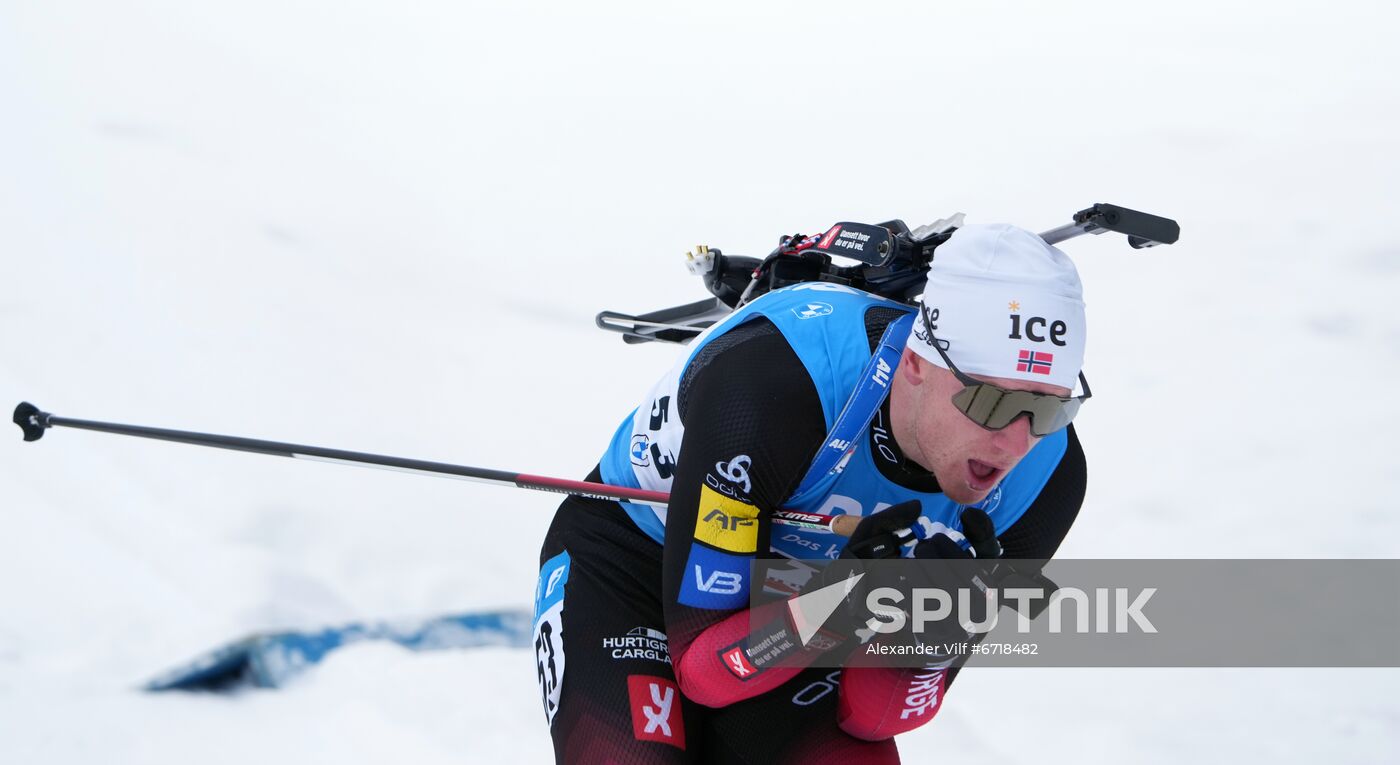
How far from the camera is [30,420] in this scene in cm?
280

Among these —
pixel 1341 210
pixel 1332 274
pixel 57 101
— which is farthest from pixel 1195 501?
pixel 57 101

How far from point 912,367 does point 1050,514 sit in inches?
17.8

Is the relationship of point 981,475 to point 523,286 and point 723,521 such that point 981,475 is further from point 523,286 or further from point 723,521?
point 523,286

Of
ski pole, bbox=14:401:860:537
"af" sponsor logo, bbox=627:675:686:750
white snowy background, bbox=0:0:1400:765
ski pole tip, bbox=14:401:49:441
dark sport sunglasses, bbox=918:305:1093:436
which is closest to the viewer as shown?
dark sport sunglasses, bbox=918:305:1093:436

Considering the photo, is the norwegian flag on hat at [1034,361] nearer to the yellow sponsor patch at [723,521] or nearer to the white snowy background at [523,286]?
the yellow sponsor patch at [723,521]

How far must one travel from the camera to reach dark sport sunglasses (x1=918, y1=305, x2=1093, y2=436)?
6.76 ft

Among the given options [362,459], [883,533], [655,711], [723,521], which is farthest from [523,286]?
[883,533]

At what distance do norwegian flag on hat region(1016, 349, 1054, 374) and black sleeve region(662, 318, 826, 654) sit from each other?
1.08 ft

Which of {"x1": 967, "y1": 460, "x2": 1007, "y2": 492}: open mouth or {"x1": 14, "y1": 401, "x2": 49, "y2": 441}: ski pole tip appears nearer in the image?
{"x1": 967, "y1": 460, "x2": 1007, "y2": 492}: open mouth

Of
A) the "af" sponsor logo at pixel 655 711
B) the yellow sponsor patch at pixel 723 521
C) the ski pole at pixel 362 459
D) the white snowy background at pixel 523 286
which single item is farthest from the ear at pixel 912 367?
the white snowy background at pixel 523 286

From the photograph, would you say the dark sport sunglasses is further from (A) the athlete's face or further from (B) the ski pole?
(B) the ski pole

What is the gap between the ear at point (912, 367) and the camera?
7.08 ft

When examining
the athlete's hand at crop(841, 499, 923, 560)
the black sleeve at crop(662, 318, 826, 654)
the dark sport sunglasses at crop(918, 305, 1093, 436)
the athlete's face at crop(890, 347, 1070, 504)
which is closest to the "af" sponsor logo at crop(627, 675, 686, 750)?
the black sleeve at crop(662, 318, 826, 654)

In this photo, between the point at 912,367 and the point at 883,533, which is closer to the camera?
the point at 883,533
